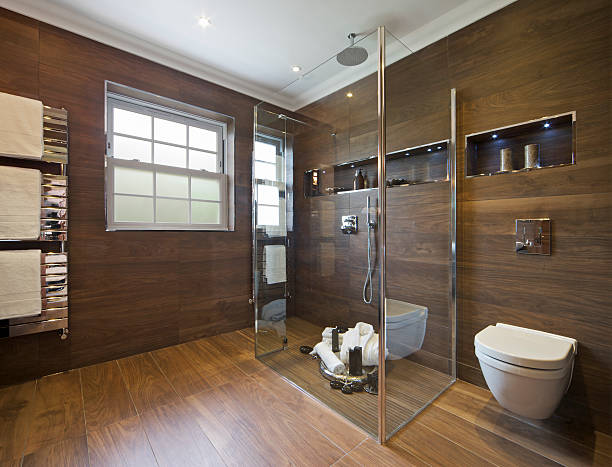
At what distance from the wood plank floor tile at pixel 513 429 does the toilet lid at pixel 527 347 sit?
409 millimetres

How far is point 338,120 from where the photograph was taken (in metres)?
1.81

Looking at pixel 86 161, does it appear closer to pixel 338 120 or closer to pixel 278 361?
pixel 338 120

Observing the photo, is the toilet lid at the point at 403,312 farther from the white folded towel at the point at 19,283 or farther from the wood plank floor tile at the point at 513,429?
the white folded towel at the point at 19,283

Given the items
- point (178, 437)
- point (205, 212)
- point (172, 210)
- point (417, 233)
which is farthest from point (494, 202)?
point (172, 210)

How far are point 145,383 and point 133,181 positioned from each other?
5.06 ft

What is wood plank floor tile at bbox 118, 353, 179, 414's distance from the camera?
173cm

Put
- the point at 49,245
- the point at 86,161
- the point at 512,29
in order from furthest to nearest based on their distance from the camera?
the point at 86,161
the point at 49,245
the point at 512,29

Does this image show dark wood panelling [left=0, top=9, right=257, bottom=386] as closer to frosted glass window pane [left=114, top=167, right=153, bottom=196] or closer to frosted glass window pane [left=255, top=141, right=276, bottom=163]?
frosted glass window pane [left=114, top=167, right=153, bottom=196]

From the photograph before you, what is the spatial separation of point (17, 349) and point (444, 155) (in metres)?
3.08

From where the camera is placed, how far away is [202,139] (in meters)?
2.80

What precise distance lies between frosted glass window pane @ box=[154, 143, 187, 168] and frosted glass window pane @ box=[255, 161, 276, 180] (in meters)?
0.82

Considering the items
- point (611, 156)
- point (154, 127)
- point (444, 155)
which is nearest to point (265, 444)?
point (444, 155)

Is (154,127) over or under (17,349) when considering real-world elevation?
over

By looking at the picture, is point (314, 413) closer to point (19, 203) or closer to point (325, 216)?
point (325, 216)
